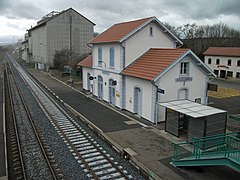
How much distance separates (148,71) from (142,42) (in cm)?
364

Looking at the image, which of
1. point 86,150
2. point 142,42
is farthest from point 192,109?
point 142,42

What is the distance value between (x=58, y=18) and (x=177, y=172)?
47.1 metres

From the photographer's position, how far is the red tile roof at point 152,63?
15.9 metres

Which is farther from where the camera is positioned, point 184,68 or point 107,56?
point 107,56

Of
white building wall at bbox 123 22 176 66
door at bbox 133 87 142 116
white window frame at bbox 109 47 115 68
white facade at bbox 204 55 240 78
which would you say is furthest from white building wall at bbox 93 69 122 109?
A: white facade at bbox 204 55 240 78

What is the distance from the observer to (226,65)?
43625mm

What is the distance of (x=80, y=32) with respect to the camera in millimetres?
51844

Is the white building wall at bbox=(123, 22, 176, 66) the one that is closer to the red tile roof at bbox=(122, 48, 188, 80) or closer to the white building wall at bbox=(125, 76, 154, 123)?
the red tile roof at bbox=(122, 48, 188, 80)

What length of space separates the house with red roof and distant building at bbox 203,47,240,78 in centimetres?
2603

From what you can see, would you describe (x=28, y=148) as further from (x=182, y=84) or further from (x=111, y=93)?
(x=182, y=84)

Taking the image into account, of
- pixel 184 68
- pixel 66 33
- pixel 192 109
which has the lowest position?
pixel 192 109

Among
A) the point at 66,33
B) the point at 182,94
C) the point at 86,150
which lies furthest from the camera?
the point at 66,33

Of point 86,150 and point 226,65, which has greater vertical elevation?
point 226,65

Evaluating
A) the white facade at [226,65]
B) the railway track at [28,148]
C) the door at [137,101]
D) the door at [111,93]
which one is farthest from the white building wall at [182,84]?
the white facade at [226,65]
